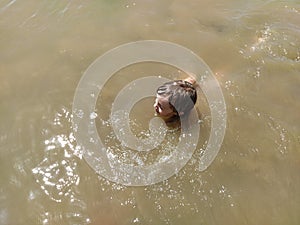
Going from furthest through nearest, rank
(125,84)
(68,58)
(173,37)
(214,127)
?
(173,37) < (68,58) < (125,84) < (214,127)

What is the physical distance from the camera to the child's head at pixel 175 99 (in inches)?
171

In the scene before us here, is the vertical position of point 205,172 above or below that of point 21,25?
below

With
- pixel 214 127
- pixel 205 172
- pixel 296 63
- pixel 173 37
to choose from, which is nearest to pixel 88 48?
pixel 173 37

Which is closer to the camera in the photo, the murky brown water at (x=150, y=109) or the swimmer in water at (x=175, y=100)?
the murky brown water at (x=150, y=109)

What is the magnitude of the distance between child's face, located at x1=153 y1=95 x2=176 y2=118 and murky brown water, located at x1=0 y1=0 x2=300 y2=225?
0.38m

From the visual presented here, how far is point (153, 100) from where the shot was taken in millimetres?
4852

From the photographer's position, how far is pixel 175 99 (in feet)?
14.2

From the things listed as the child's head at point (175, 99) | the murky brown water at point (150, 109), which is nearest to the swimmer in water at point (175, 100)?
the child's head at point (175, 99)

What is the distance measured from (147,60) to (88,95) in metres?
1.08

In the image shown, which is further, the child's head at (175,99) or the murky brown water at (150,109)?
the child's head at (175,99)

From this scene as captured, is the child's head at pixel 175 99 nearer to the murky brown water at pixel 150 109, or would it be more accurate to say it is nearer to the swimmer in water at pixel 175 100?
the swimmer in water at pixel 175 100

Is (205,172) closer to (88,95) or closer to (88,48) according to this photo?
(88,95)

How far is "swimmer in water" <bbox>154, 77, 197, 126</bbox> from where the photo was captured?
4.34 metres

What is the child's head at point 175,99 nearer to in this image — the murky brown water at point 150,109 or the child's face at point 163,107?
the child's face at point 163,107
